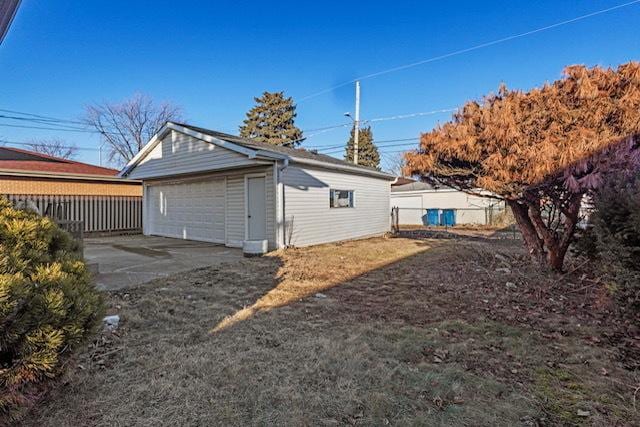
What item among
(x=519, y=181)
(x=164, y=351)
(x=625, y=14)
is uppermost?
(x=625, y=14)

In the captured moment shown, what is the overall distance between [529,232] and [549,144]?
2134mm

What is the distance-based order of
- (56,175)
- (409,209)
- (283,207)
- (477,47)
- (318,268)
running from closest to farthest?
(318,268), (283,207), (56,175), (477,47), (409,209)

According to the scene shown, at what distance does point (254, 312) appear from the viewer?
4.37 m

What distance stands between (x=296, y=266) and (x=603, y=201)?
17.2 ft

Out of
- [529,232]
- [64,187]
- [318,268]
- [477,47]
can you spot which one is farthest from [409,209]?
[64,187]

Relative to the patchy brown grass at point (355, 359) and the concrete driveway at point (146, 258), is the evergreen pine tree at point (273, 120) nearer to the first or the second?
the concrete driveway at point (146, 258)

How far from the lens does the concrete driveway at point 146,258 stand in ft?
20.6

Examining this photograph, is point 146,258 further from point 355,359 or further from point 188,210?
point 355,359

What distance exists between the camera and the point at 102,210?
47.3ft

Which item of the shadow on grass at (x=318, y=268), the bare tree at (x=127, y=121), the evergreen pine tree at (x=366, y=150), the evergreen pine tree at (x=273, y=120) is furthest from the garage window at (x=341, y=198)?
the bare tree at (x=127, y=121)

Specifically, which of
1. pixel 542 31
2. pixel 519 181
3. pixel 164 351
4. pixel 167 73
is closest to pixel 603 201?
pixel 519 181

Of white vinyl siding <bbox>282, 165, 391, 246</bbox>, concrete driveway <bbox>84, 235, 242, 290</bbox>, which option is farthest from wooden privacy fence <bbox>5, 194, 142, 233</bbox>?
white vinyl siding <bbox>282, 165, 391, 246</bbox>

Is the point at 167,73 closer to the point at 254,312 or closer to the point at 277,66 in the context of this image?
the point at 277,66

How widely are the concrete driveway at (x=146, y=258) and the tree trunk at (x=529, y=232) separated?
6157 millimetres
